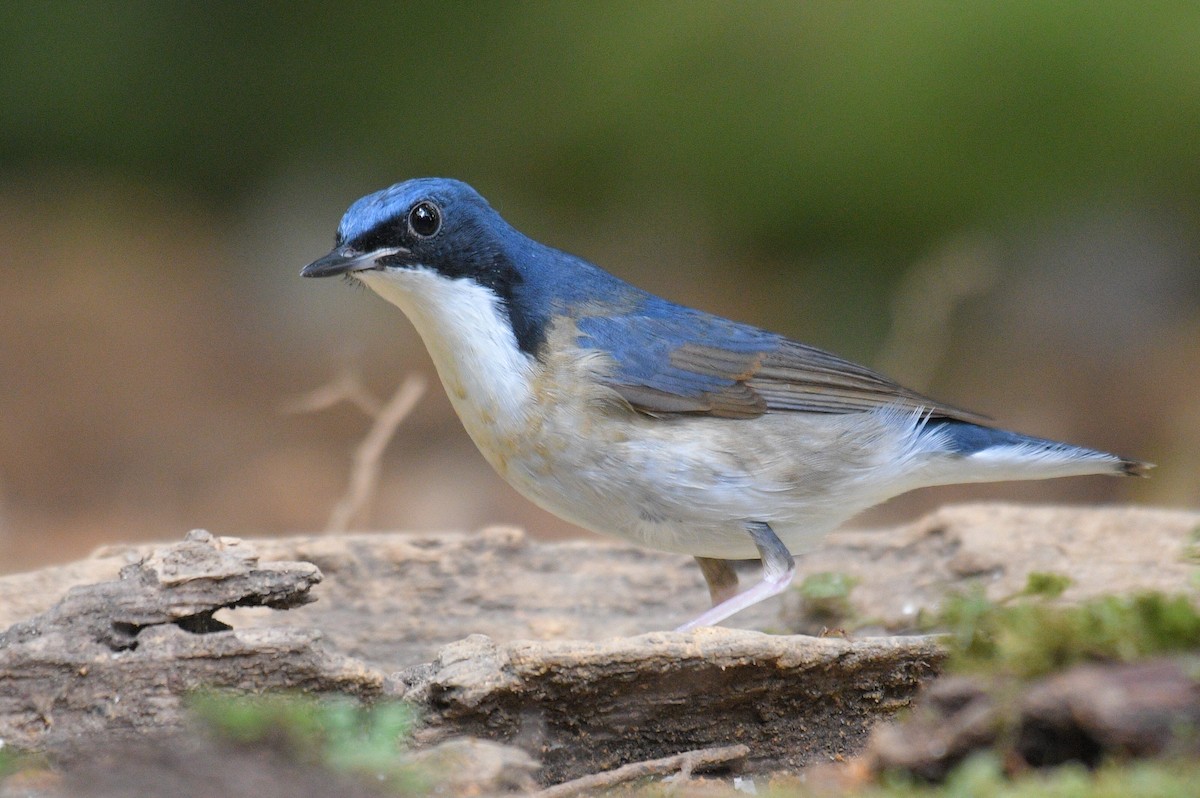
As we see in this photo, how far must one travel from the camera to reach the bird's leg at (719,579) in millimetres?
5414

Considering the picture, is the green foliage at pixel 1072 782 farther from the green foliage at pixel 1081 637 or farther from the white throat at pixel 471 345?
the white throat at pixel 471 345

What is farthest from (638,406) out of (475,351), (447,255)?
(447,255)

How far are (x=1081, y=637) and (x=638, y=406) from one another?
86.0 inches

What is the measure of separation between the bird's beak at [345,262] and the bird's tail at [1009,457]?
7.73ft

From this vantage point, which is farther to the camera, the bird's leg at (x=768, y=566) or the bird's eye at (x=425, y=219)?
the bird's leg at (x=768, y=566)

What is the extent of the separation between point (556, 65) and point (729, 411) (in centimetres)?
650

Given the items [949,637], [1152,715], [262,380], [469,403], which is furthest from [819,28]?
[1152,715]

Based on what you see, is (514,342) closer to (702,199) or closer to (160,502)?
(160,502)

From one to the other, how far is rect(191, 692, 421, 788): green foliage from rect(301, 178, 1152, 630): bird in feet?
4.91

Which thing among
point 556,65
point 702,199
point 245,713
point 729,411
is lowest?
point 245,713

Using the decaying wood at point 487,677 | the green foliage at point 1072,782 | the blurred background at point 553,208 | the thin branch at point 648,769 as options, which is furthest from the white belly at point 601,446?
the blurred background at point 553,208

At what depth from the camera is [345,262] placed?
184 inches

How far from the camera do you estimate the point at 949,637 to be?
3.65 m

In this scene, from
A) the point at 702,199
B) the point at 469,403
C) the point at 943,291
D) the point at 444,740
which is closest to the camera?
the point at 444,740
